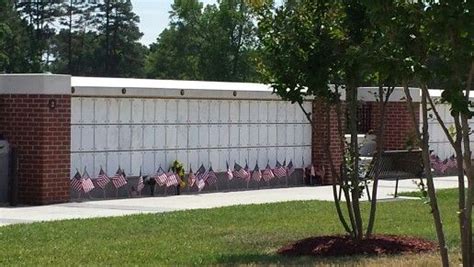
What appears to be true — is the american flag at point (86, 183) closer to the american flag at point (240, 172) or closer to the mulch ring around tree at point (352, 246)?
the american flag at point (240, 172)

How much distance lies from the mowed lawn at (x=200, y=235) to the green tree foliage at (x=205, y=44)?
53.0 metres

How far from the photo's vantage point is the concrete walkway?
631 inches

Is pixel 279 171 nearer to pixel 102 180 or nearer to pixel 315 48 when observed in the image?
pixel 102 180

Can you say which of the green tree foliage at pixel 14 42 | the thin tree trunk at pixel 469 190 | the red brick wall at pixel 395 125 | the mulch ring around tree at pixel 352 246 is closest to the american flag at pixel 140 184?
the mulch ring around tree at pixel 352 246

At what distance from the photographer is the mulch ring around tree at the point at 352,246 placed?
37.3 feet

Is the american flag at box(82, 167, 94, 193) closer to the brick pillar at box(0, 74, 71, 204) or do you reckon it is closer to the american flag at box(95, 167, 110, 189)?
the american flag at box(95, 167, 110, 189)

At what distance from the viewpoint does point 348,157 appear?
1218 cm

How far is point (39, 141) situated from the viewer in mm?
18000

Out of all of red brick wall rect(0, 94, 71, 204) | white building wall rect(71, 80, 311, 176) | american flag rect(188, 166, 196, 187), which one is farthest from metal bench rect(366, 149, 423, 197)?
red brick wall rect(0, 94, 71, 204)

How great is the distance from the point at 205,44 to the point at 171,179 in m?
55.0

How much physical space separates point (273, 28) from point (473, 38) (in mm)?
4605

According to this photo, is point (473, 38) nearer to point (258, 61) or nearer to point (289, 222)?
point (258, 61)

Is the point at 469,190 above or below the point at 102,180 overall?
above

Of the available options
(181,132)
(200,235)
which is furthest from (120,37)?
(200,235)
